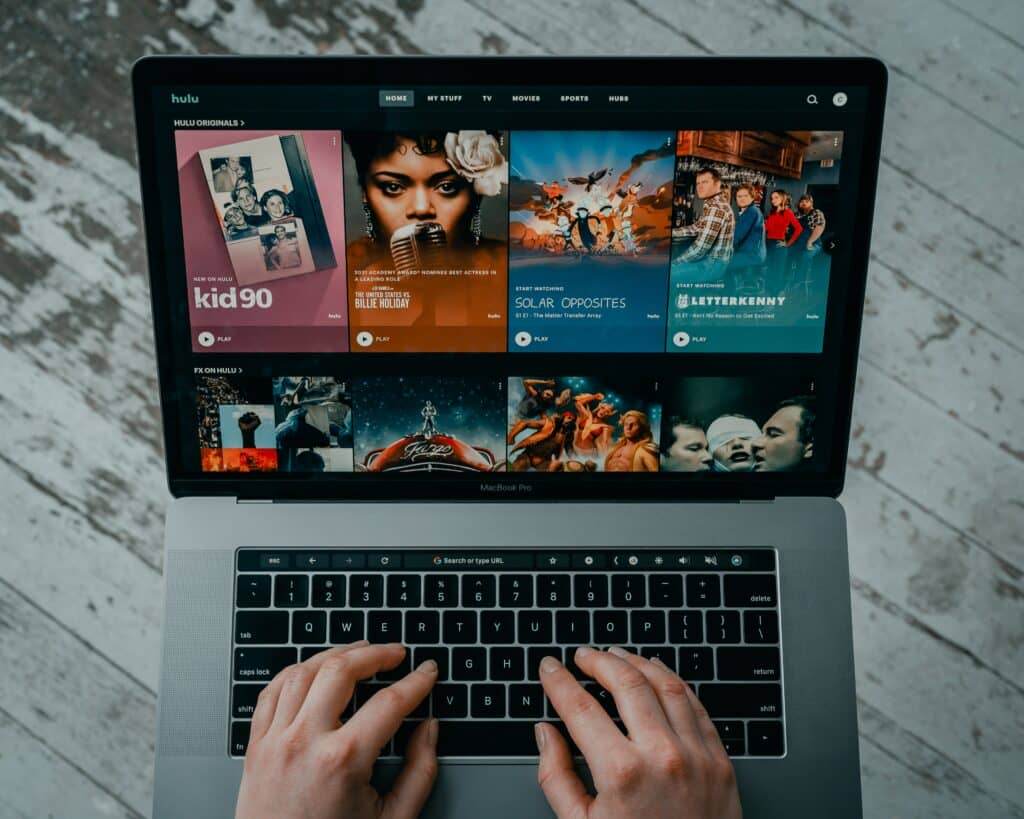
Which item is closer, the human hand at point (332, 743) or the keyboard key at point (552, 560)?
the human hand at point (332, 743)

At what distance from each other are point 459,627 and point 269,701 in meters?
0.19

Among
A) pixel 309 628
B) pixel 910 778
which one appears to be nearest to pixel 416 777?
pixel 309 628

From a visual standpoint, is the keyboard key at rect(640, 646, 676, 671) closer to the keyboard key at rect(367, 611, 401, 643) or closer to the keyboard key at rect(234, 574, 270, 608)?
the keyboard key at rect(367, 611, 401, 643)

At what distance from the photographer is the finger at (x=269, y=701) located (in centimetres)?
66

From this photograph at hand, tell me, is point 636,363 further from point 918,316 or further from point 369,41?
point 369,41

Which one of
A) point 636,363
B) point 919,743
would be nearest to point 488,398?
point 636,363

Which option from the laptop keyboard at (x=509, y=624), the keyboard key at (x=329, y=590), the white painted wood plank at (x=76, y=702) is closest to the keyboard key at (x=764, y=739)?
the laptop keyboard at (x=509, y=624)

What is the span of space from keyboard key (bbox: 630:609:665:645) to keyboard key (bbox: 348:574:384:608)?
0.26 m

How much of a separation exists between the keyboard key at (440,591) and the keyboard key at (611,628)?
15 cm

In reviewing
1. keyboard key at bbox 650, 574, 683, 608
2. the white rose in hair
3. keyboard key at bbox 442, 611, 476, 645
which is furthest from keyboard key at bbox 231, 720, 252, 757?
the white rose in hair

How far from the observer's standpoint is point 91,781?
96cm

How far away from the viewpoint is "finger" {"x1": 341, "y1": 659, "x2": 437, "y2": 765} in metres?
0.63

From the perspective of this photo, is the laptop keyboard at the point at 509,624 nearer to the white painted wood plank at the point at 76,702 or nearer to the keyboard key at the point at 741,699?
the keyboard key at the point at 741,699

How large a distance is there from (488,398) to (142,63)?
0.45 m
